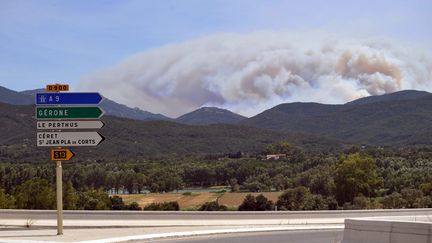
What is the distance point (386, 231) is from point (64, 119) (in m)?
10.5

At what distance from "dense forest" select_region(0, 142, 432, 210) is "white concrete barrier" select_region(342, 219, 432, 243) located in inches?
1325

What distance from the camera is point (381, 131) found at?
179 metres

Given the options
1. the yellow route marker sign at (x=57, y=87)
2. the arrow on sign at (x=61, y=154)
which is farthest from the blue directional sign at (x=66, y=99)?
the arrow on sign at (x=61, y=154)

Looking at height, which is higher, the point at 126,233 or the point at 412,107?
the point at 412,107

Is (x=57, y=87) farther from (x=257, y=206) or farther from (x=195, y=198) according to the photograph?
(x=195, y=198)

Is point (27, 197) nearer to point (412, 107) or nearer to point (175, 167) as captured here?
point (175, 167)

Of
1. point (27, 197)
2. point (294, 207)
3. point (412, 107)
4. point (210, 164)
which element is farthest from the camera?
point (412, 107)

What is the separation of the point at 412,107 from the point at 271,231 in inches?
6924

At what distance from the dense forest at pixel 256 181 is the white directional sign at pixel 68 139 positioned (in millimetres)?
28559

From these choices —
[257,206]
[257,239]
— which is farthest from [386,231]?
[257,206]

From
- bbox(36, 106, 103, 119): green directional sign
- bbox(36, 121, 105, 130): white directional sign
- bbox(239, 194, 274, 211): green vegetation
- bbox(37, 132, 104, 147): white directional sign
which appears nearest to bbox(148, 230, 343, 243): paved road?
bbox(37, 132, 104, 147): white directional sign

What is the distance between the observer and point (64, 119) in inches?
861

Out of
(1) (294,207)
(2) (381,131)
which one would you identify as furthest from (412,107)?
(1) (294,207)

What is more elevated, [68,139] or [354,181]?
[68,139]
